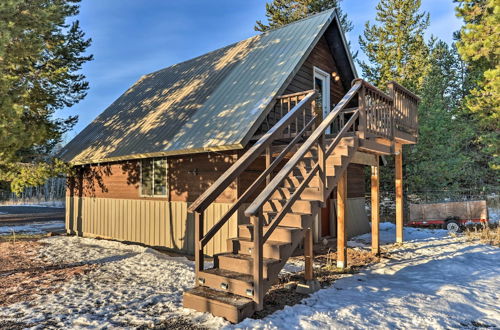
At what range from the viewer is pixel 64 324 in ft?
14.7

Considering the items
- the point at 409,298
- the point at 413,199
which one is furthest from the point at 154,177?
the point at 413,199

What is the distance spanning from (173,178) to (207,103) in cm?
260

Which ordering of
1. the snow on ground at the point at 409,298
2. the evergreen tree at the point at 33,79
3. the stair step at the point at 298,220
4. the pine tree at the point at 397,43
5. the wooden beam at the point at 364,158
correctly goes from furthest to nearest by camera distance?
the pine tree at the point at 397,43 → the wooden beam at the point at 364,158 → the evergreen tree at the point at 33,79 → the stair step at the point at 298,220 → the snow on ground at the point at 409,298

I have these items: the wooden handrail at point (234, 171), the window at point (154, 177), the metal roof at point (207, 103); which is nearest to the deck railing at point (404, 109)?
the metal roof at point (207, 103)

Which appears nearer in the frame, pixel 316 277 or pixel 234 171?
pixel 234 171

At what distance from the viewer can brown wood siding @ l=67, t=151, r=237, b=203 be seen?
9.24m

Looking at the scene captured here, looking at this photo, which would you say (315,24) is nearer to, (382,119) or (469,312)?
(382,119)

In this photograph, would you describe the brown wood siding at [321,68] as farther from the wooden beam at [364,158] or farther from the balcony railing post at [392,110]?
the wooden beam at [364,158]

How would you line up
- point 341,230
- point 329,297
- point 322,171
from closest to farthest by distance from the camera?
1. point 329,297
2. point 322,171
3. point 341,230

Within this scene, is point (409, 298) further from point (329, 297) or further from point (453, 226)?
point (453, 226)

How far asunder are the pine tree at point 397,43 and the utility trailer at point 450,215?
48.2 feet

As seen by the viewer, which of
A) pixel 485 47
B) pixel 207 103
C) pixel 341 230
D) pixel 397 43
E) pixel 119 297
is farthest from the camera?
pixel 397 43

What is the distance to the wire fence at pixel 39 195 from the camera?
41531 millimetres

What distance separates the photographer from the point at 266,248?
5.13m
